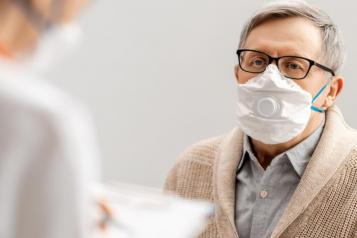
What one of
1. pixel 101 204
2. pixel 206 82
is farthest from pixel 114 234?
pixel 206 82

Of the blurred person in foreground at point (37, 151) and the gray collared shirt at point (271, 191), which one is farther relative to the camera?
the gray collared shirt at point (271, 191)

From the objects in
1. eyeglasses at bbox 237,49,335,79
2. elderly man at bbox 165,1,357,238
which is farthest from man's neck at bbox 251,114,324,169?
eyeglasses at bbox 237,49,335,79

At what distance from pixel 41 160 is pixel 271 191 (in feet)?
3.21

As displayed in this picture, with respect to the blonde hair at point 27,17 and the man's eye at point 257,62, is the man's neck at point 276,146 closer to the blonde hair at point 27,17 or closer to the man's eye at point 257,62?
the man's eye at point 257,62

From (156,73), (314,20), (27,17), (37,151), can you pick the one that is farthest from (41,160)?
(156,73)

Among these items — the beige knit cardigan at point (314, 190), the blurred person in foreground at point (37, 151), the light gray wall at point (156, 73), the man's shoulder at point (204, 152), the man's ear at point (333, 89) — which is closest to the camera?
the blurred person in foreground at point (37, 151)

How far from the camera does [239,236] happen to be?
142 cm

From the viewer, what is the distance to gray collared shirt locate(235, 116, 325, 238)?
140 centimetres

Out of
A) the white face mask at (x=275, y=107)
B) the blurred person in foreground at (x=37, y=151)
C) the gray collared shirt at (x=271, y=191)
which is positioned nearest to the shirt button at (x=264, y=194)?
the gray collared shirt at (x=271, y=191)

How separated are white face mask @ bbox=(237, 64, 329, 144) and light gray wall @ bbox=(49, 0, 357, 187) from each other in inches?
20.9

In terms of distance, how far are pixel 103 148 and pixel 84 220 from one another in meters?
1.51

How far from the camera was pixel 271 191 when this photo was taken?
55.9 inches

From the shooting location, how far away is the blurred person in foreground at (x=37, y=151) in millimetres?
522

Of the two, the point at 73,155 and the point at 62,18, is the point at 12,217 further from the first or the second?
the point at 62,18
